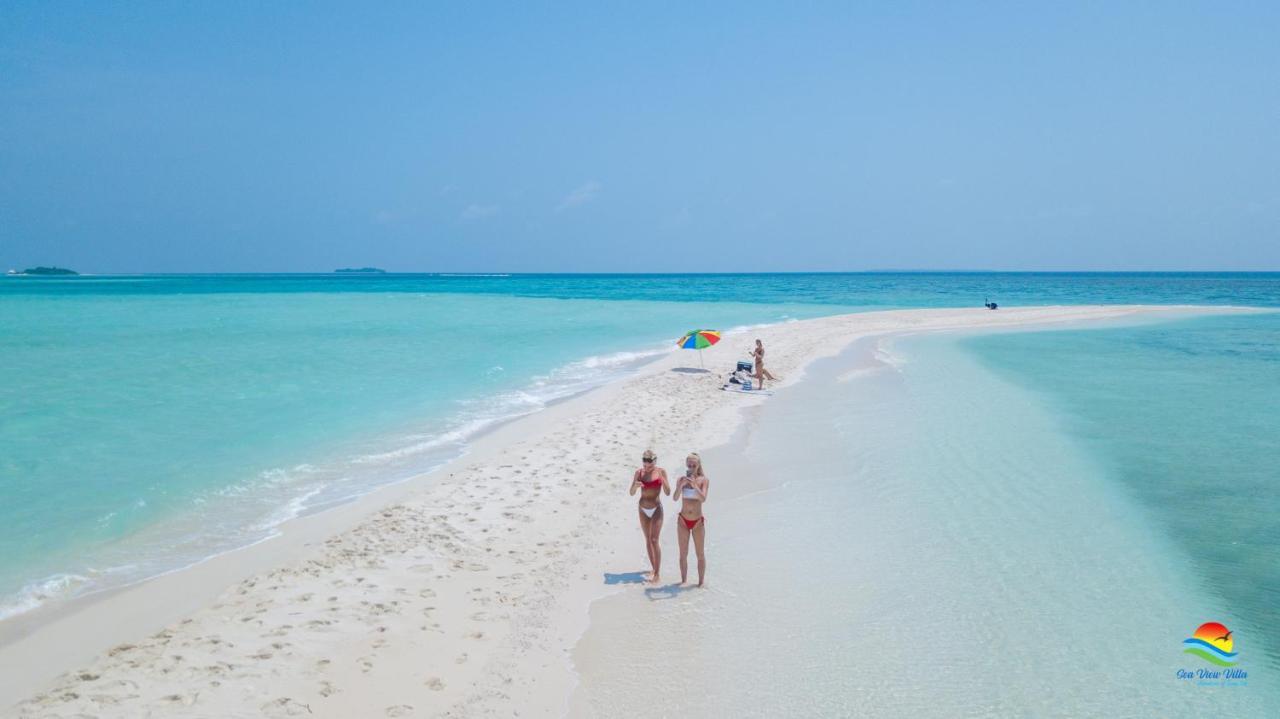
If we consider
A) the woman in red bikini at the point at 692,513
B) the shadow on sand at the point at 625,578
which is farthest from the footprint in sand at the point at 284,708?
the woman in red bikini at the point at 692,513

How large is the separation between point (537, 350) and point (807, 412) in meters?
14.4

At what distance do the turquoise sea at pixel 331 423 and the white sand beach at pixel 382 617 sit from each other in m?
0.97

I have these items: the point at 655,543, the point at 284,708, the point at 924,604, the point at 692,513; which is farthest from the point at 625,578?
the point at 284,708

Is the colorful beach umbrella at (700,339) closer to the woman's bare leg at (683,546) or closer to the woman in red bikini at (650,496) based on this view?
the woman in red bikini at (650,496)

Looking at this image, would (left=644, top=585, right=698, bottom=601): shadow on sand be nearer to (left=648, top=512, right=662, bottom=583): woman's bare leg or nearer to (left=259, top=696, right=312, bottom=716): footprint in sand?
(left=648, top=512, right=662, bottom=583): woman's bare leg

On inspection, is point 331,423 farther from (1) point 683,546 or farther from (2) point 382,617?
(1) point 683,546

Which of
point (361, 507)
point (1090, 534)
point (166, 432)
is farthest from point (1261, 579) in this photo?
point (166, 432)

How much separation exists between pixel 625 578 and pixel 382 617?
95.0 inches

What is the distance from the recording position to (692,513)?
23.3 ft

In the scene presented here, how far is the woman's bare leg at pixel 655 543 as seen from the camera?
7.33 m

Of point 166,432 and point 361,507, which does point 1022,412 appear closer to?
point 361,507

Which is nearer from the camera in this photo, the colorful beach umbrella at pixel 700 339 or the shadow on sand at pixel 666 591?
the shadow on sand at pixel 666 591

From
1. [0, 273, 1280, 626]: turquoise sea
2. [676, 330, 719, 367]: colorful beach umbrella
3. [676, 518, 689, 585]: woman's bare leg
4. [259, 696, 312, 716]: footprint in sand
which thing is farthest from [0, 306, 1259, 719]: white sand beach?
[676, 330, 719, 367]: colorful beach umbrella

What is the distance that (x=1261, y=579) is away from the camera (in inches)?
299
